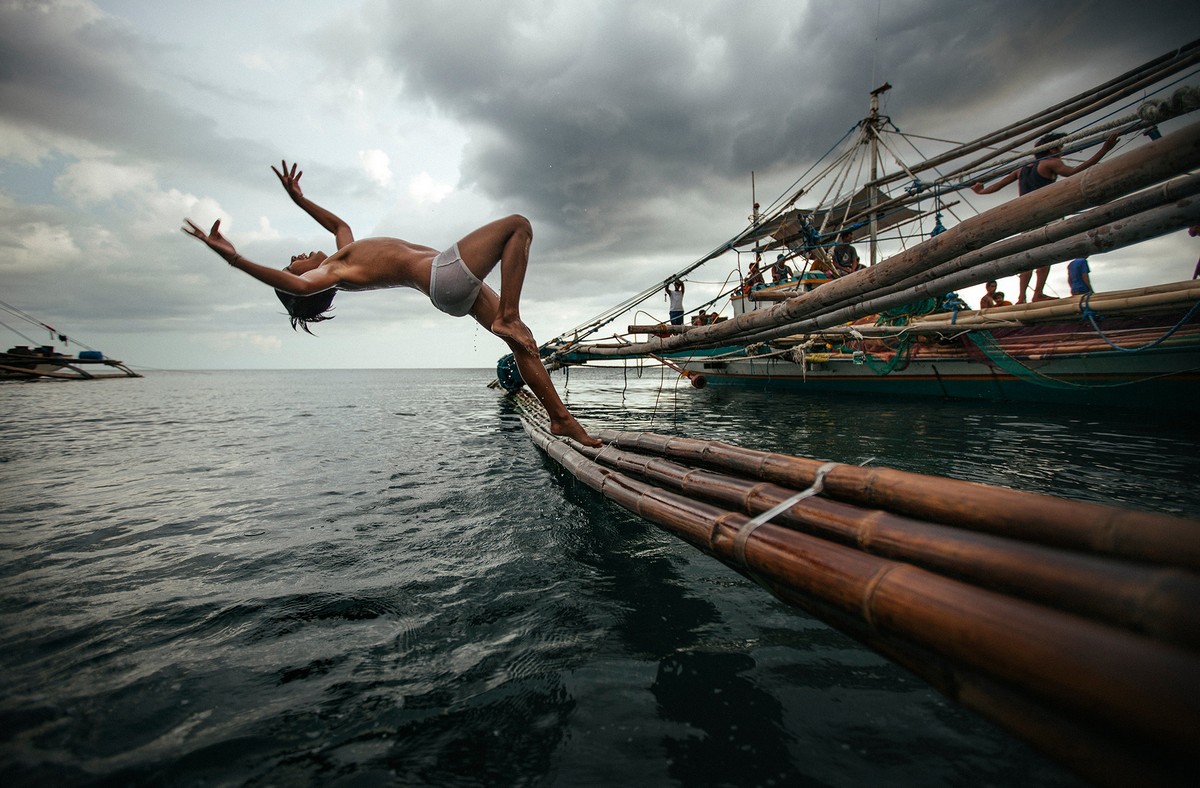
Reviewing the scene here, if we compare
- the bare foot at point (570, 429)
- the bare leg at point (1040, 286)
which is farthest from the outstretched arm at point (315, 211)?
the bare leg at point (1040, 286)

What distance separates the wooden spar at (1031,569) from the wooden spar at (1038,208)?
1539mm

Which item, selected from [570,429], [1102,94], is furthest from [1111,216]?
[1102,94]

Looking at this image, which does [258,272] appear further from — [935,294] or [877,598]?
[935,294]

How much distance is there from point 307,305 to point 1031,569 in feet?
15.7

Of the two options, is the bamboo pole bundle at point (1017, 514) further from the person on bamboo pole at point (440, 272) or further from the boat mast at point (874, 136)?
the boat mast at point (874, 136)

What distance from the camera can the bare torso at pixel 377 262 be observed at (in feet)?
12.3

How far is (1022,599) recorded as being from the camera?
4.08ft

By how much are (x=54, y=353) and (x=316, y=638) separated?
225 ft

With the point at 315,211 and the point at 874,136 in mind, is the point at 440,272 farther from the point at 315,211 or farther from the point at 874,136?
the point at 874,136

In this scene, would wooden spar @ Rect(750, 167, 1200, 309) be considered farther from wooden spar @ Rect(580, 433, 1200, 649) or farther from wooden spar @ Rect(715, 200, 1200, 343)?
wooden spar @ Rect(580, 433, 1200, 649)

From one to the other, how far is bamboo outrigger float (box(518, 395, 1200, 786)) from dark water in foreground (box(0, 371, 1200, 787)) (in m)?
0.72

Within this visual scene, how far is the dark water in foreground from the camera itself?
175 cm

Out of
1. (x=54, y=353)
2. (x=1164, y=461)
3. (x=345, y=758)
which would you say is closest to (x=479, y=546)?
(x=345, y=758)

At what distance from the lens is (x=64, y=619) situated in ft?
9.16
